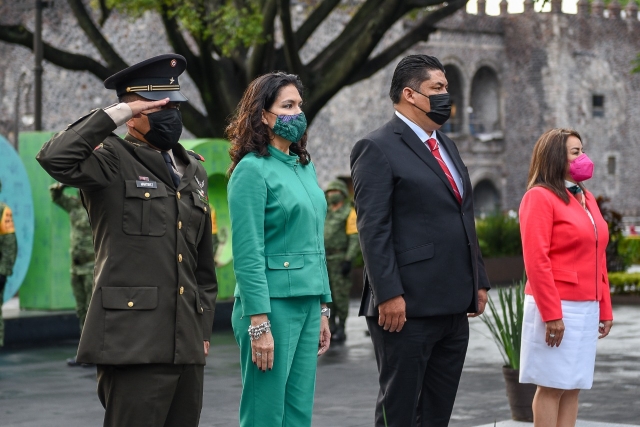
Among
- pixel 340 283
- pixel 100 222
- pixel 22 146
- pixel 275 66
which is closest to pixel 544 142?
pixel 100 222

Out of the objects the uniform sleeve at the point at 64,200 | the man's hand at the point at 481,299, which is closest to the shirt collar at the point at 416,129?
the man's hand at the point at 481,299

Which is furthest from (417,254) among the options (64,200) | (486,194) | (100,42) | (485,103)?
(485,103)

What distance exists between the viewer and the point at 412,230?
4984 mm

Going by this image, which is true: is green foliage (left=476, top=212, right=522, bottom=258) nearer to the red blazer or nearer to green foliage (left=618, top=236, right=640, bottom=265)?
green foliage (left=618, top=236, right=640, bottom=265)

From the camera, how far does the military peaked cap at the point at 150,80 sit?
14.5 ft

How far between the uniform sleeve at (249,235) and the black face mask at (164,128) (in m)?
0.47

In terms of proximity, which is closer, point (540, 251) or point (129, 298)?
point (129, 298)

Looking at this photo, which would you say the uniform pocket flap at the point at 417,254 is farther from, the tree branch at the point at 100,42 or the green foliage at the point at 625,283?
the green foliage at the point at 625,283

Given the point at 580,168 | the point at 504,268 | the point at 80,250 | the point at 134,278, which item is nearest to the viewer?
the point at 134,278

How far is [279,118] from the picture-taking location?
4.90 metres

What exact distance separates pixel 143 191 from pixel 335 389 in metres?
5.29

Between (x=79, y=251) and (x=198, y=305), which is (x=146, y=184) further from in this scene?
(x=79, y=251)

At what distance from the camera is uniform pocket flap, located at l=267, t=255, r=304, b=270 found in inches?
189

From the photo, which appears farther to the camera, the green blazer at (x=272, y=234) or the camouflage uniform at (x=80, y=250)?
the camouflage uniform at (x=80, y=250)
